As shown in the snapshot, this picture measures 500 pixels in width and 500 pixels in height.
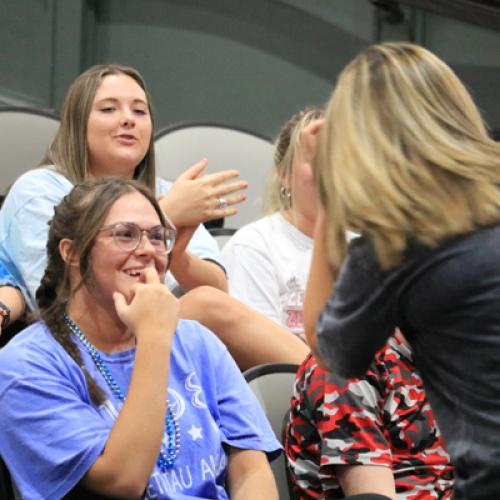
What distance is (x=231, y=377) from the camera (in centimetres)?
177

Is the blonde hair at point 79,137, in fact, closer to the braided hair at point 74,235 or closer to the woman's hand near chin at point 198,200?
the woman's hand near chin at point 198,200

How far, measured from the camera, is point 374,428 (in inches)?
62.0

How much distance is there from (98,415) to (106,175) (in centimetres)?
111

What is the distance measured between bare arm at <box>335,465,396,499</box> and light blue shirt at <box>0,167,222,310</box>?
919mm

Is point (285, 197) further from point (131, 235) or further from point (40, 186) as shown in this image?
point (131, 235)

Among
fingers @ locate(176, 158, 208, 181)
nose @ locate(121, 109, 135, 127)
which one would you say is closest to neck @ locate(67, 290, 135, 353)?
fingers @ locate(176, 158, 208, 181)

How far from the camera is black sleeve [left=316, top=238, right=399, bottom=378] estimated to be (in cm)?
109

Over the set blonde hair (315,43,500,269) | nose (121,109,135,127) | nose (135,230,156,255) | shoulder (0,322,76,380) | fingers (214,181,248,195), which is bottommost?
shoulder (0,322,76,380)

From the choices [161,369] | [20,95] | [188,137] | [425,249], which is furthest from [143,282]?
[20,95]

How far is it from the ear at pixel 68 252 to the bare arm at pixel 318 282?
2.09 ft

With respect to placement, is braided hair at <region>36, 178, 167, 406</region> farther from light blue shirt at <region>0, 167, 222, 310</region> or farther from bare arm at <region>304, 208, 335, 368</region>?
bare arm at <region>304, 208, 335, 368</region>

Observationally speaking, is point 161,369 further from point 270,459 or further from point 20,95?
point 20,95

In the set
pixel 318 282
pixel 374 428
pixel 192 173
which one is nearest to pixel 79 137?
pixel 192 173

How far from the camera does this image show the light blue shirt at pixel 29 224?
88.6 inches
